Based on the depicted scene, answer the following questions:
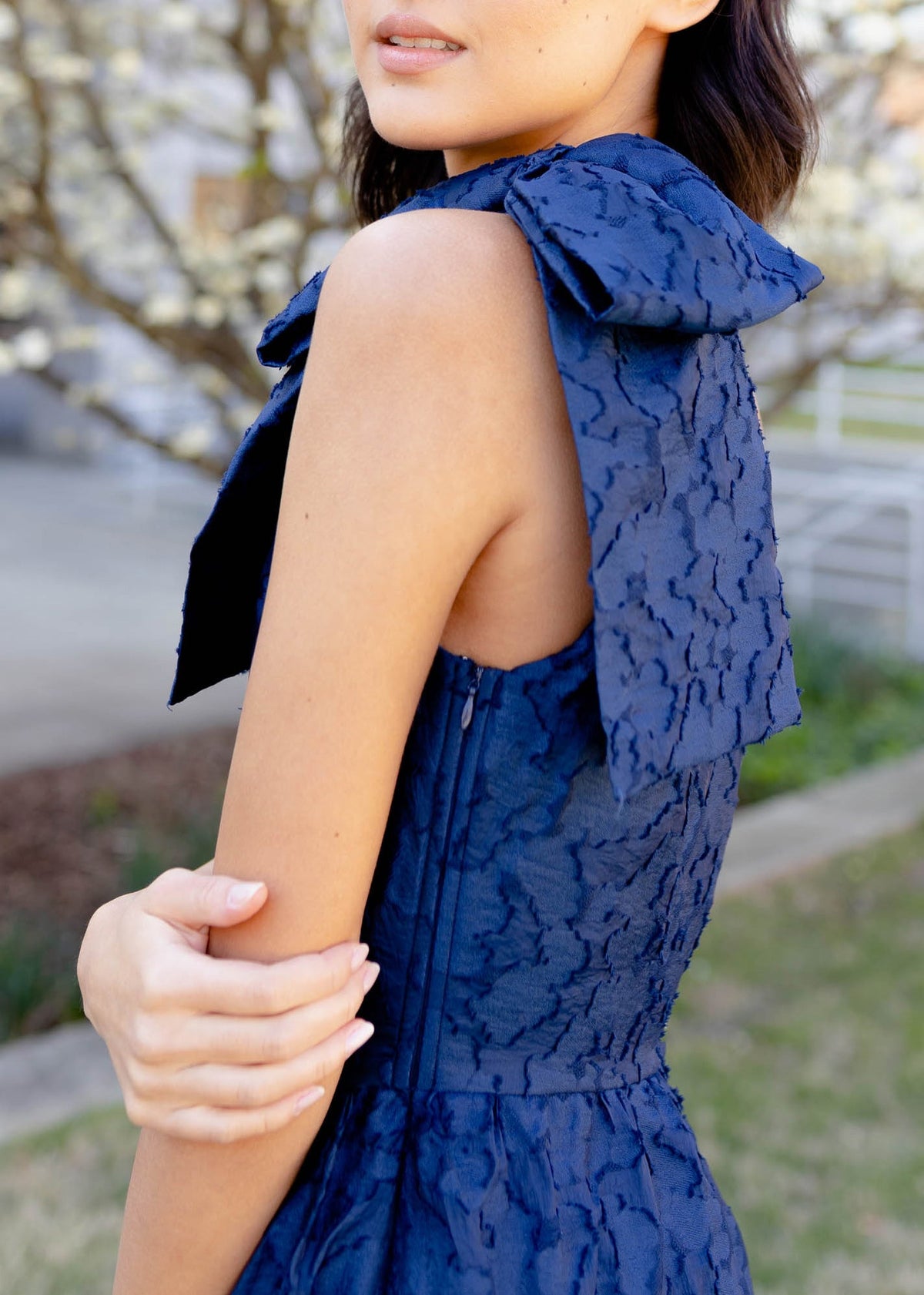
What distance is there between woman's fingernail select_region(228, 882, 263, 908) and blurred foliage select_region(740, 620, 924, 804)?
572 centimetres

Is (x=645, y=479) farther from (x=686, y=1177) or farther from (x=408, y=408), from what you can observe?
(x=686, y=1177)

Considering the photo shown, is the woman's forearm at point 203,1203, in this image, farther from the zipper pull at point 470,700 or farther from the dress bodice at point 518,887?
the zipper pull at point 470,700

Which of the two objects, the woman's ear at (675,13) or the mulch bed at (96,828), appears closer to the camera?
the woman's ear at (675,13)

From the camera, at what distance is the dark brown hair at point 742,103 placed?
45.9 inches

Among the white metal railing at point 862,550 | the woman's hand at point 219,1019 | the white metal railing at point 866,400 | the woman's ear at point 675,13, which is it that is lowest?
the white metal railing at point 862,550

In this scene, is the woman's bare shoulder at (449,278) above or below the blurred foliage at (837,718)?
above

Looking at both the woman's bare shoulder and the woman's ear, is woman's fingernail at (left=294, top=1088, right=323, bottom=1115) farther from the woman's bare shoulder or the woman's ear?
the woman's ear

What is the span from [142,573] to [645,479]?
968cm

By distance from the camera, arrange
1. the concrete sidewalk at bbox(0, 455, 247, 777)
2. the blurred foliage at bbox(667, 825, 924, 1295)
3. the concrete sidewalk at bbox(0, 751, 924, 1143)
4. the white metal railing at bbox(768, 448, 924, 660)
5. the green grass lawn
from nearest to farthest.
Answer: the green grass lawn
the blurred foliage at bbox(667, 825, 924, 1295)
the concrete sidewalk at bbox(0, 751, 924, 1143)
the concrete sidewalk at bbox(0, 455, 247, 777)
the white metal railing at bbox(768, 448, 924, 660)

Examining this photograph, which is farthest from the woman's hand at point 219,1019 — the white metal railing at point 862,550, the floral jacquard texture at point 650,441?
the white metal railing at point 862,550

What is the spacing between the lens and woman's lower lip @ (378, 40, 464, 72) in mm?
958

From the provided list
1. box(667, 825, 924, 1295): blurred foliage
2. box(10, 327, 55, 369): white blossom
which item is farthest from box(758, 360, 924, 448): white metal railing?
box(10, 327, 55, 369): white blossom

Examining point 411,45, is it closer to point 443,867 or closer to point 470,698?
point 470,698

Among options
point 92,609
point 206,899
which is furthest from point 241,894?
point 92,609
